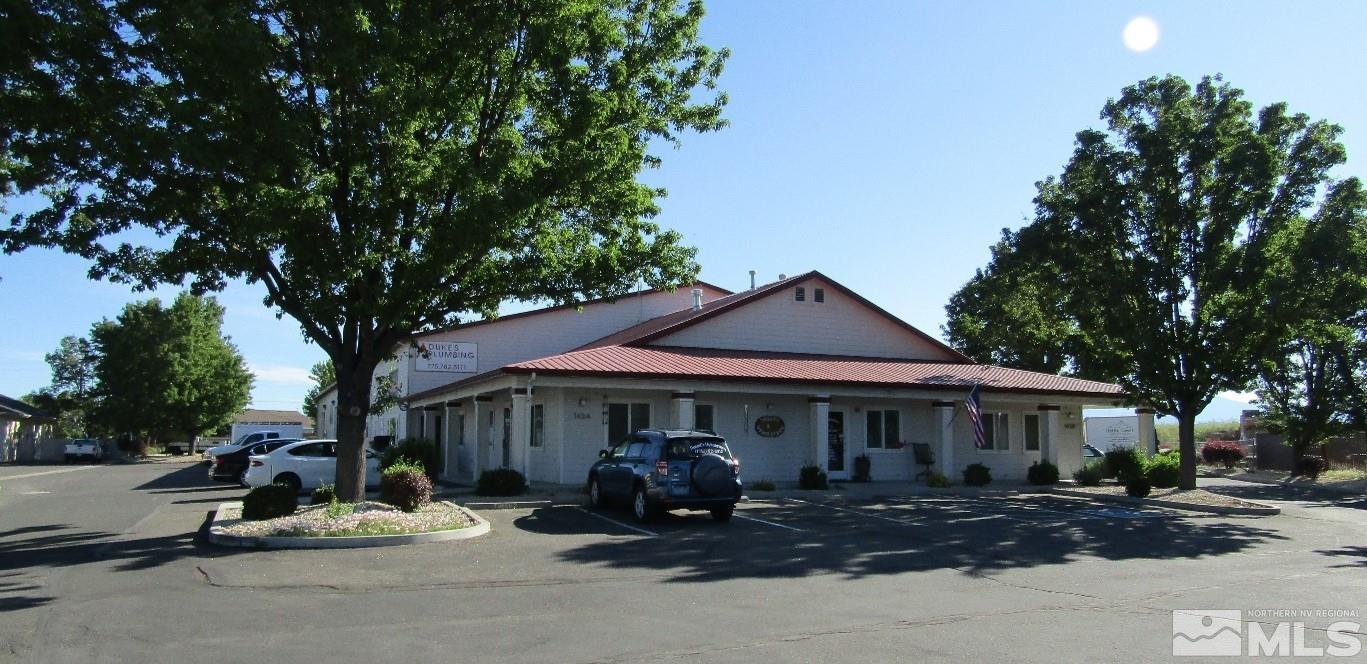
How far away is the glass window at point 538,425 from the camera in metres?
22.7

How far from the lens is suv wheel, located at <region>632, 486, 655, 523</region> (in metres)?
15.8

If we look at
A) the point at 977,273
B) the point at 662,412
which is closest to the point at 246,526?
the point at 662,412

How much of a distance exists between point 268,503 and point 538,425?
873cm

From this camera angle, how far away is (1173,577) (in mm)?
11305

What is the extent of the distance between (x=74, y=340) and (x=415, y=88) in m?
116

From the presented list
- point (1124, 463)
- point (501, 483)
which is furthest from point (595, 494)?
point (1124, 463)

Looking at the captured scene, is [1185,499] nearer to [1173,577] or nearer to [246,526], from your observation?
[1173,577]

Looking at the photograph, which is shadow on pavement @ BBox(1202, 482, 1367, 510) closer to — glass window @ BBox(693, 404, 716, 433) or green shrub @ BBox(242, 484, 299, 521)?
glass window @ BBox(693, 404, 716, 433)

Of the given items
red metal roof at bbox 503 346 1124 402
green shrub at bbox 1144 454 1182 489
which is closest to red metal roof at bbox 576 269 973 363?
red metal roof at bbox 503 346 1124 402

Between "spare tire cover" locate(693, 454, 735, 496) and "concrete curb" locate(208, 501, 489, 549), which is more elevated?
"spare tire cover" locate(693, 454, 735, 496)

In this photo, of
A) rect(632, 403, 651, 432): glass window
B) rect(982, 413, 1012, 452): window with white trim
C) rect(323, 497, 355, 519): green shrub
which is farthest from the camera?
rect(982, 413, 1012, 452): window with white trim

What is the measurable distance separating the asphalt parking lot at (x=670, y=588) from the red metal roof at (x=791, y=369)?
4.80 m

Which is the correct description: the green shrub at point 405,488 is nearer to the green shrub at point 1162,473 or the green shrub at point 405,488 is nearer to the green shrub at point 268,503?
the green shrub at point 268,503

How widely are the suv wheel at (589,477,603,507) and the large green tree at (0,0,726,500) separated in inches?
158
